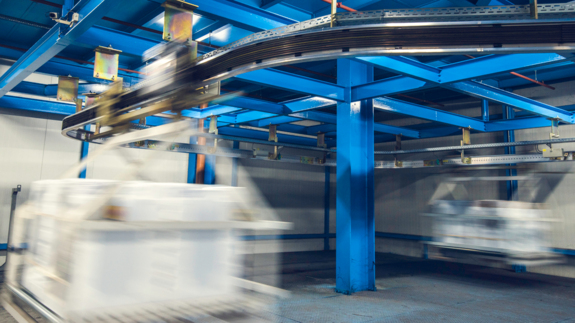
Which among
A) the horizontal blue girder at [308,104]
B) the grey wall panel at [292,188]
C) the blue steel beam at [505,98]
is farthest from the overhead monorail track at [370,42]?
the grey wall panel at [292,188]

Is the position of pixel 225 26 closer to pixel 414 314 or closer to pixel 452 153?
pixel 414 314

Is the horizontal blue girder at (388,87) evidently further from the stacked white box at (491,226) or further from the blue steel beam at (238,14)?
the blue steel beam at (238,14)

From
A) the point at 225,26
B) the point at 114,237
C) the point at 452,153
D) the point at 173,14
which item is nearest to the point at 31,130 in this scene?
the point at 225,26

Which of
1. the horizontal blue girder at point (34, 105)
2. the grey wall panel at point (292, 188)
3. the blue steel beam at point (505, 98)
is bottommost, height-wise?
the grey wall panel at point (292, 188)

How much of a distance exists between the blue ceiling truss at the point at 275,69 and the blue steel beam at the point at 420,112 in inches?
0.9

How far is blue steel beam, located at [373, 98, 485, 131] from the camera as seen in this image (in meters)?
8.81

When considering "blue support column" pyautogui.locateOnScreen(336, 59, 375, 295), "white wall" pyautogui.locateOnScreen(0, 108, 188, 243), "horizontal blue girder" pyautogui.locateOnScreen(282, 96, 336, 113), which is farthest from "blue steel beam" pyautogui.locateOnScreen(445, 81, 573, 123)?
"white wall" pyautogui.locateOnScreen(0, 108, 188, 243)

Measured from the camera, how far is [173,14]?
428cm

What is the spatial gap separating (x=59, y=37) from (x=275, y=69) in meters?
3.41

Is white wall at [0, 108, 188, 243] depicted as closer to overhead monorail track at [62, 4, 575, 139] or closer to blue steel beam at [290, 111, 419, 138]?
blue steel beam at [290, 111, 419, 138]

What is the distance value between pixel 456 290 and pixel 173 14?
808 centimetres

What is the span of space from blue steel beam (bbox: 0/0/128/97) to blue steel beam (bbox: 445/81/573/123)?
5393mm

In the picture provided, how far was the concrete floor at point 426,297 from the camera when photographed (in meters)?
6.72

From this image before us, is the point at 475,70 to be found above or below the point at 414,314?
above
